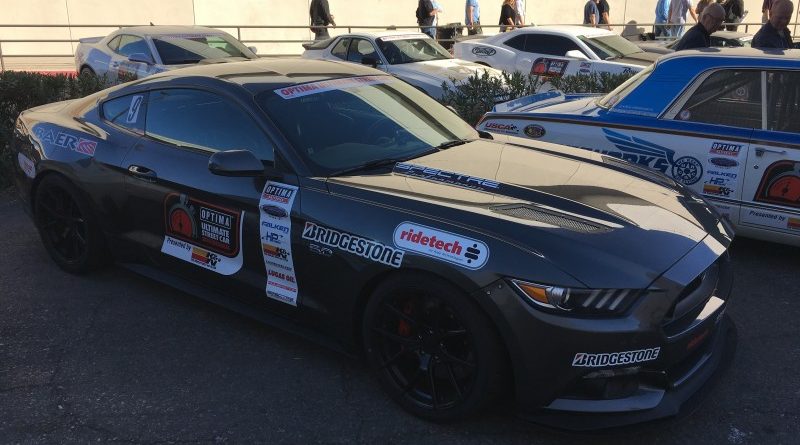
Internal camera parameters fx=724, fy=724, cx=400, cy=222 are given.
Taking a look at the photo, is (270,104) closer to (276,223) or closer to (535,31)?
(276,223)

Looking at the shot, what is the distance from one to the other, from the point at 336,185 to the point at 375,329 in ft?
2.34

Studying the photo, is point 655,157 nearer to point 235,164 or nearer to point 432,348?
point 432,348

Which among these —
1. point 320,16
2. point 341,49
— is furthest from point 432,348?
point 320,16

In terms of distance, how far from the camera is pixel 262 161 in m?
3.67

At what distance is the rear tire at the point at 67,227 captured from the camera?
15.0ft

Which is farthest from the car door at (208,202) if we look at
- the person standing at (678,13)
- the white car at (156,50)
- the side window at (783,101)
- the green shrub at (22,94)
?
the person standing at (678,13)

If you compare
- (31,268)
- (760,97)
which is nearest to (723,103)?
(760,97)

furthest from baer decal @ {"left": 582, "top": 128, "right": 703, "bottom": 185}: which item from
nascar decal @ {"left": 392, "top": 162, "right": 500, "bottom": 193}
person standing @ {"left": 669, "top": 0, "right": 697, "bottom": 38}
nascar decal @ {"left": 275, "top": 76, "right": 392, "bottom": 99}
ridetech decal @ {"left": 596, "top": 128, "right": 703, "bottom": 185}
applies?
person standing @ {"left": 669, "top": 0, "right": 697, "bottom": 38}

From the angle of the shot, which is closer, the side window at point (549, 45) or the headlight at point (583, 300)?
the headlight at point (583, 300)

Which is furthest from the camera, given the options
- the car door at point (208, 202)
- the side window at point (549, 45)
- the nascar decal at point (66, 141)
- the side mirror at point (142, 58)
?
the side window at point (549, 45)

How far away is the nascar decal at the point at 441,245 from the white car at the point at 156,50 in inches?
306

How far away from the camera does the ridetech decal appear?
5.03m

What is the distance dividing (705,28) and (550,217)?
4.80 m

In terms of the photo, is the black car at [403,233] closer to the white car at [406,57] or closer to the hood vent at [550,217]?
the hood vent at [550,217]
